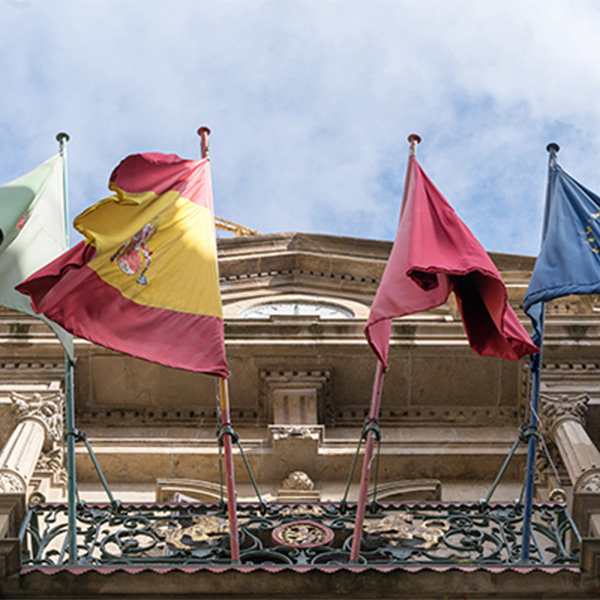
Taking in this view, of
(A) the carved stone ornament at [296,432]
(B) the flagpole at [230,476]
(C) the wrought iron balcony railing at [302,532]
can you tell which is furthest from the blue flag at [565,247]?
(A) the carved stone ornament at [296,432]

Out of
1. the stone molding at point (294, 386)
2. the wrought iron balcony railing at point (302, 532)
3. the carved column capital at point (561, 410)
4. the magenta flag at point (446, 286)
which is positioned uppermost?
the magenta flag at point (446, 286)

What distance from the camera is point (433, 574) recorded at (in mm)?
9867

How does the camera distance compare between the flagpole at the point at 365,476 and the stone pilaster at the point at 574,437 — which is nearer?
the flagpole at the point at 365,476

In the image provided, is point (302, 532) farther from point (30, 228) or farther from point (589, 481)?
point (30, 228)

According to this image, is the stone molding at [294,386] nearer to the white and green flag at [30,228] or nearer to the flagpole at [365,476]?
the white and green flag at [30,228]

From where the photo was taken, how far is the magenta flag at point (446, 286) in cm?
1141

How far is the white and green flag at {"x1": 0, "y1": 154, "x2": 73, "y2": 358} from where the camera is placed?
1254 cm

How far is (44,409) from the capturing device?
49.5ft

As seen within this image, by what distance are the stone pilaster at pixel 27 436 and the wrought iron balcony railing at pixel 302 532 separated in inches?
57.1

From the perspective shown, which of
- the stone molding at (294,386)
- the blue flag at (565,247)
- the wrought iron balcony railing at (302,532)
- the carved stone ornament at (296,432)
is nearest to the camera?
the wrought iron balcony railing at (302,532)

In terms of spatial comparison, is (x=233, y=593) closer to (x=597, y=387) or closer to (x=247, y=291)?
(x=597, y=387)

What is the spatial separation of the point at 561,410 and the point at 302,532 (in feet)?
15.2

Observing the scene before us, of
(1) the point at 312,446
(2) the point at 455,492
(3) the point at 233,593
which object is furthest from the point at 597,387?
(3) the point at 233,593

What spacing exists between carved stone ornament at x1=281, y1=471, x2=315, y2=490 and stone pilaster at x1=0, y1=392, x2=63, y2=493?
2.99 m
